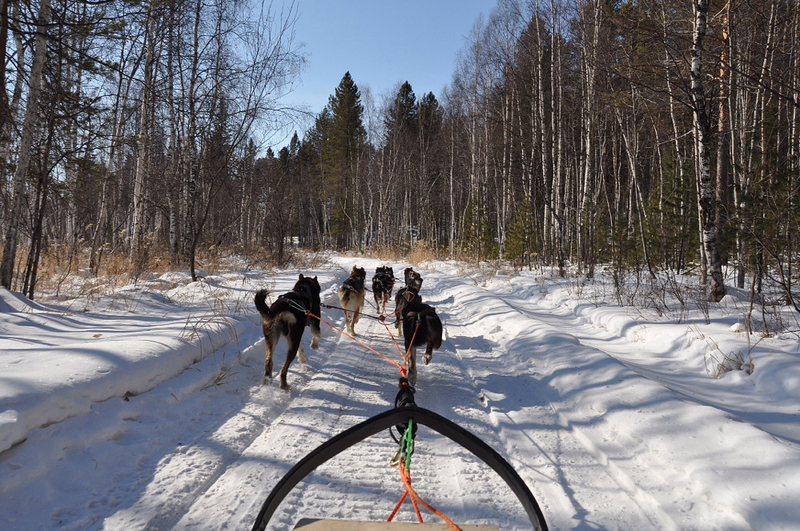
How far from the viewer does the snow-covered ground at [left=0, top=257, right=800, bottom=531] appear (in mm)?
2270

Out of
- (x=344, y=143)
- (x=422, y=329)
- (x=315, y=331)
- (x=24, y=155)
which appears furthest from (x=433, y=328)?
(x=344, y=143)

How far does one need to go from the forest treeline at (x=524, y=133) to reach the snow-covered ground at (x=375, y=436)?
82.4 inches

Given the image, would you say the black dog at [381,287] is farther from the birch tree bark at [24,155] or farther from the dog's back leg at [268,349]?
the birch tree bark at [24,155]

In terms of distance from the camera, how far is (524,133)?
1997cm

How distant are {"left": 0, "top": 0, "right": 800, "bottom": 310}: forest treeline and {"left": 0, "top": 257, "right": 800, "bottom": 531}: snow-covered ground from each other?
209 centimetres

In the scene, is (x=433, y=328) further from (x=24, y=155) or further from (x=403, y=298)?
(x=24, y=155)

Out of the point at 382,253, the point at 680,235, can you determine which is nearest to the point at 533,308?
the point at 680,235

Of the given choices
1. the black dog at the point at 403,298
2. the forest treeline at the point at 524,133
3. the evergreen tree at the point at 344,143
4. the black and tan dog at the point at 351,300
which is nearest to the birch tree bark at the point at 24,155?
the forest treeline at the point at 524,133

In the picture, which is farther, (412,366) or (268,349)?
(412,366)

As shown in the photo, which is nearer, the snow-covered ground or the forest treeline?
the snow-covered ground

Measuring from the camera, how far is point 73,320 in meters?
5.45

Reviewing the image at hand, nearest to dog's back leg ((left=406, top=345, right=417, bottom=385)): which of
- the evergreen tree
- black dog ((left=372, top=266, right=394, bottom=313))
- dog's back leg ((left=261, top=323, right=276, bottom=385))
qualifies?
dog's back leg ((left=261, top=323, right=276, bottom=385))

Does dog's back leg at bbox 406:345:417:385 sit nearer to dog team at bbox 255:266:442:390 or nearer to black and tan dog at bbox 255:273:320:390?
dog team at bbox 255:266:442:390

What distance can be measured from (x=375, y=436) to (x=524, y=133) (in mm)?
19569
